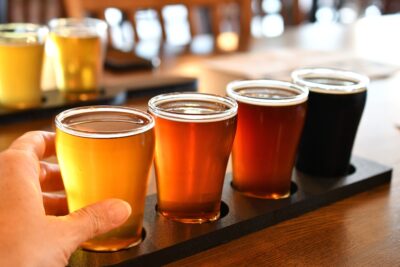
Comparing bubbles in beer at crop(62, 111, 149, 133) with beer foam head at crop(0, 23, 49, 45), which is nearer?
bubbles in beer at crop(62, 111, 149, 133)

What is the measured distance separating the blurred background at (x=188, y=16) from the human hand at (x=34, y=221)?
1.15 meters

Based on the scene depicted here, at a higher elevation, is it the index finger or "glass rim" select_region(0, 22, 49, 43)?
"glass rim" select_region(0, 22, 49, 43)

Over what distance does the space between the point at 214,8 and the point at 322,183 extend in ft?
5.12

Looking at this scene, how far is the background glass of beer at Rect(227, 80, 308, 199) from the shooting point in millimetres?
660

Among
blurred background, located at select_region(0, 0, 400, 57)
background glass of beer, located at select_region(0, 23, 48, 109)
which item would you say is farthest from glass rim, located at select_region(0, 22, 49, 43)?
blurred background, located at select_region(0, 0, 400, 57)

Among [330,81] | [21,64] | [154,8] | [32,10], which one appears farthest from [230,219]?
[32,10]

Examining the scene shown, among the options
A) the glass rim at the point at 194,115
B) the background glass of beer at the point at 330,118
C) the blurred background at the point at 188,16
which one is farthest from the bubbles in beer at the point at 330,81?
the blurred background at the point at 188,16

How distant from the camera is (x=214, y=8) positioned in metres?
2.21

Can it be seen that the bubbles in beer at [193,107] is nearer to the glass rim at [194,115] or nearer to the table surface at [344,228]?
the glass rim at [194,115]

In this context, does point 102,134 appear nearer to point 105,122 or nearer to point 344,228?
point 105,122

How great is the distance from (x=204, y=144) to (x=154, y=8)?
61.7 inches

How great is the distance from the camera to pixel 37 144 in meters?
0.64

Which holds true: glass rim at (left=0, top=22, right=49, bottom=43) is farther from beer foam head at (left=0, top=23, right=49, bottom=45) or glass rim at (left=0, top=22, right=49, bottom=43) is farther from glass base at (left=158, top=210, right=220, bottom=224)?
glass base at (left=158, top=210, right=220, bottom=224)

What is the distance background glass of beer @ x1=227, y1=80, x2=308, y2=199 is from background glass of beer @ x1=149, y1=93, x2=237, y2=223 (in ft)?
0.17
